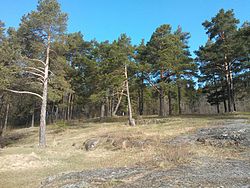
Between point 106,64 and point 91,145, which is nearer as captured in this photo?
point 91,145

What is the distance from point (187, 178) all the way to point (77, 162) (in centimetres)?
647

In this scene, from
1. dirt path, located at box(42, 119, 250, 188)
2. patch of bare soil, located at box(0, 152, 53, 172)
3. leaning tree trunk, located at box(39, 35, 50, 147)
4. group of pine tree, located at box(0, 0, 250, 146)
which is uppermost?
group of pine tree, located at box(0, 0, 250, 146)

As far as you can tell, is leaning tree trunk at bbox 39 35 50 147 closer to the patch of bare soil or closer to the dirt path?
the patch of bare soil

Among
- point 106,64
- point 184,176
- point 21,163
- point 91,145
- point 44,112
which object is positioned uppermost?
point 106,64

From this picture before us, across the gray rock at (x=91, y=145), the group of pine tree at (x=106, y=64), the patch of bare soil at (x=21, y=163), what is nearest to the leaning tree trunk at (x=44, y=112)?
the group of pine tree at (x=106, y=64)

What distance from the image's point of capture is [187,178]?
6.23 meters

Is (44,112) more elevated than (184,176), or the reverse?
(44,112)

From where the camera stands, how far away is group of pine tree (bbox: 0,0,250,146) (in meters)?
17.6

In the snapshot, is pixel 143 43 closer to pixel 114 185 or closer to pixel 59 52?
pixel 59 52

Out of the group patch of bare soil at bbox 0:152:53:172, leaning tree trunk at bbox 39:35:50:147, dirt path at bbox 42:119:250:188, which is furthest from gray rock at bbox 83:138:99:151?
dirt path at bbox 42:119:250:188

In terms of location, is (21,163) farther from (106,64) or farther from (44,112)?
(106,64)

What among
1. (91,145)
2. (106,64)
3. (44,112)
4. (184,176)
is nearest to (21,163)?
(91,145)

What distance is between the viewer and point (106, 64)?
28.0 metres

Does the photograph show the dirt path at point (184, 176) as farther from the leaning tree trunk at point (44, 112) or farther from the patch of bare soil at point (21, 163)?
the leaning tree trunk at point (44, 112)
